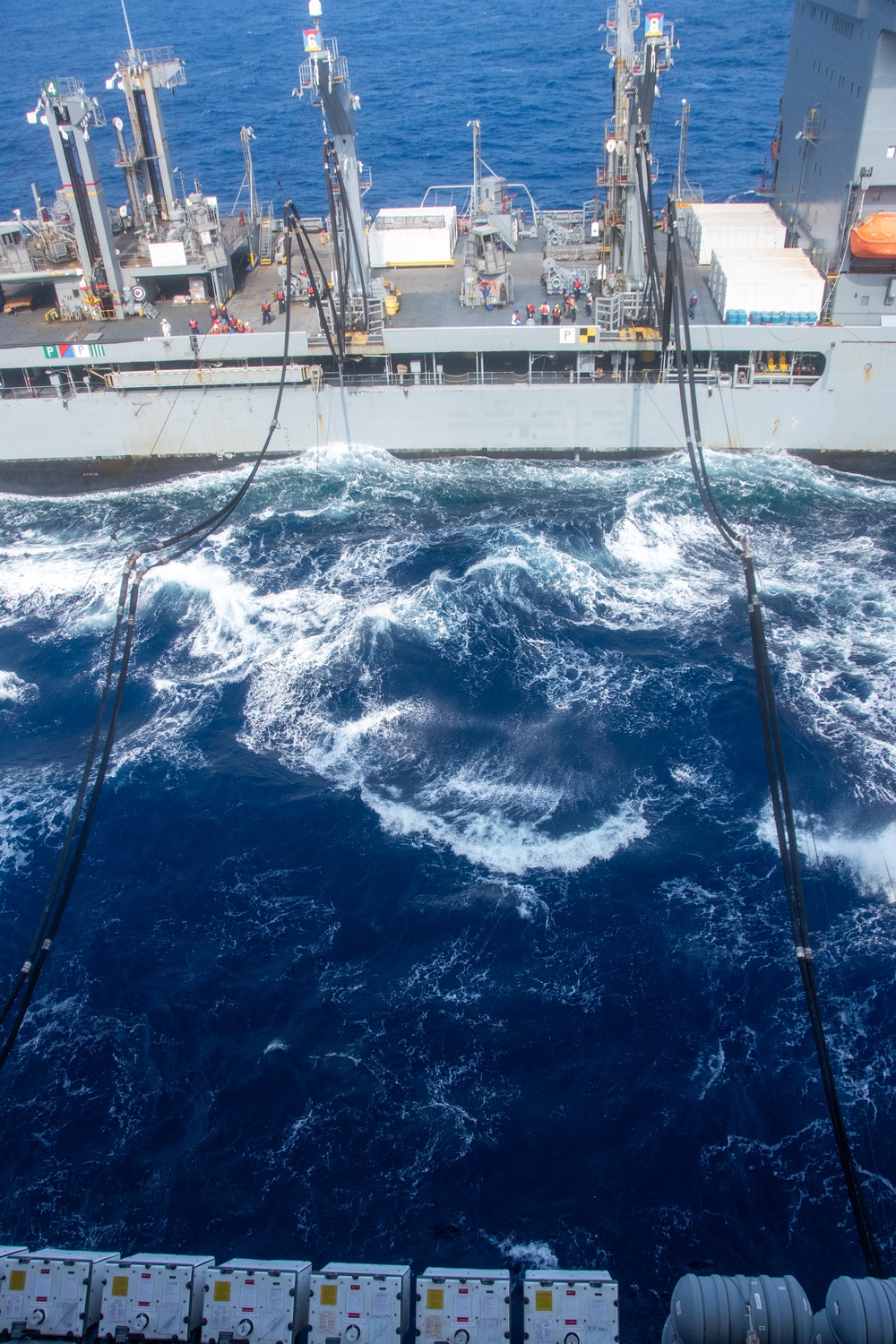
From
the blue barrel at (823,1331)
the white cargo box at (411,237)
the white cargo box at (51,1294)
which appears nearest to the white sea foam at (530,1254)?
the blue barrel at (823,1331)

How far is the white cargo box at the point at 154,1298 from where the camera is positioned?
1491cm

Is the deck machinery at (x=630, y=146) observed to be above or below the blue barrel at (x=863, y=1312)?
above

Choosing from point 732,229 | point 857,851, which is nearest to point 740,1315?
point 857,851

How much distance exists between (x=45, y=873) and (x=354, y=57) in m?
112

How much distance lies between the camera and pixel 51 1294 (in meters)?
15.1

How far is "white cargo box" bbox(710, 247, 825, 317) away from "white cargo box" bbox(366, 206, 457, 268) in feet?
54.6

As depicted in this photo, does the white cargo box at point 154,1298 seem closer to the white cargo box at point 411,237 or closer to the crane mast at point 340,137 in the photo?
the crane mast at point 340,137

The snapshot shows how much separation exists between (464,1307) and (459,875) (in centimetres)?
1137

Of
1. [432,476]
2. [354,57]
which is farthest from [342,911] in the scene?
[354,57]

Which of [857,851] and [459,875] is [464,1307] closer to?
[459,875]

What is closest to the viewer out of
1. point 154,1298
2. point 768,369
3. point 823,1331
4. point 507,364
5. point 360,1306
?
point 823,1331

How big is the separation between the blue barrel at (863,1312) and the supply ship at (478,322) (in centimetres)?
3892

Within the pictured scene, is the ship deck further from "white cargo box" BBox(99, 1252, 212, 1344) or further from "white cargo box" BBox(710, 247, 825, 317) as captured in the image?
"white cargo box" BBox(99, 1252, 212, 1344)

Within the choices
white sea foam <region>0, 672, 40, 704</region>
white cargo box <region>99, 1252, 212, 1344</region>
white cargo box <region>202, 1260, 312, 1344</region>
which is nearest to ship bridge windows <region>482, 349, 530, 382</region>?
white sea foam <region>0, 672, 40, 704</region>
